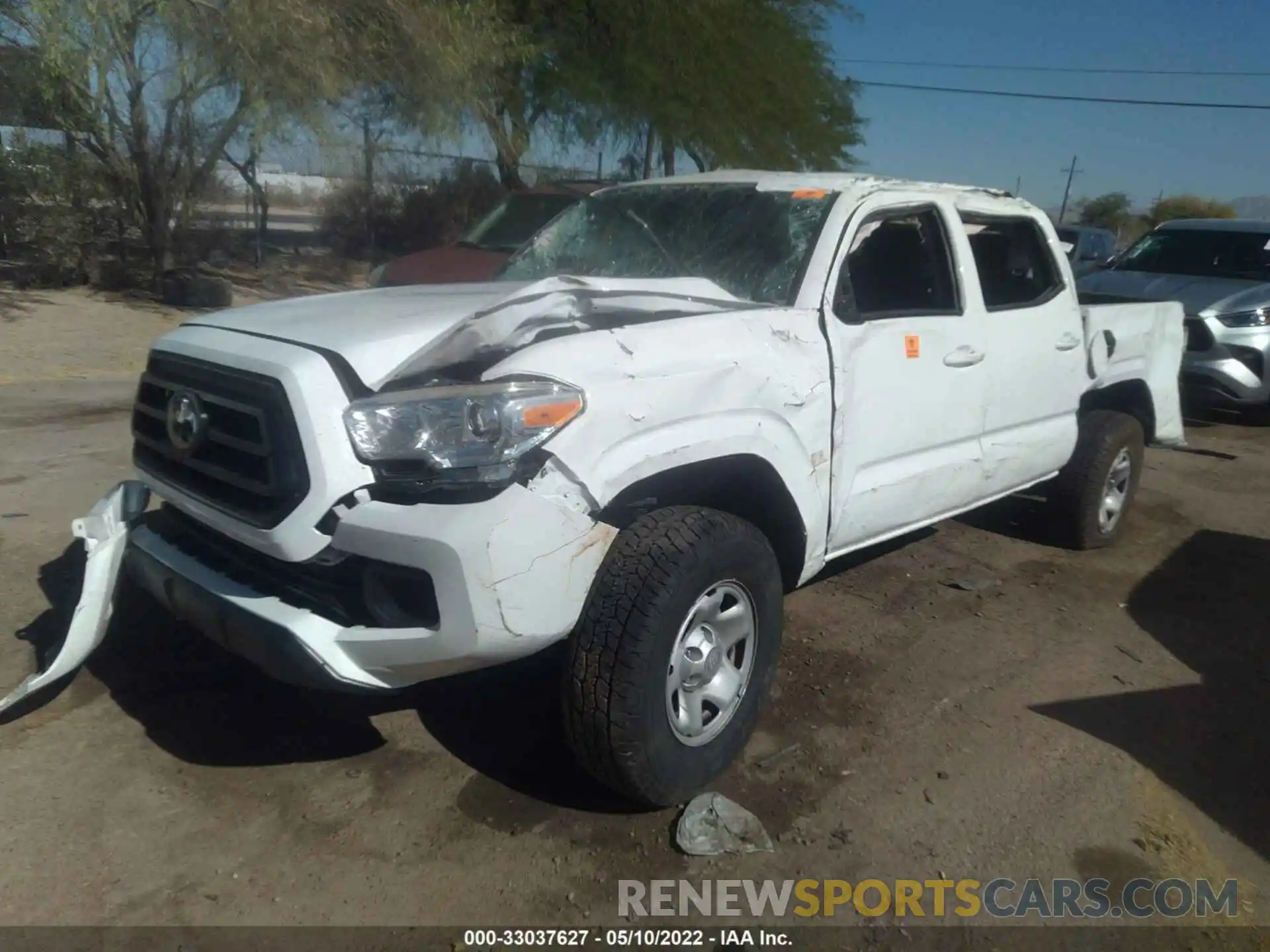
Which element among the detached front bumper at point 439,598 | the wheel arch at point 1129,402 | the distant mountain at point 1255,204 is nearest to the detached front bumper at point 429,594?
the detached front bumper at point 439,598

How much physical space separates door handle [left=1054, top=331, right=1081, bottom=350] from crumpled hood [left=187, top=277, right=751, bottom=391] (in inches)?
77.3

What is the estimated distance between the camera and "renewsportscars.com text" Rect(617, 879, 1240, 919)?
2906mm

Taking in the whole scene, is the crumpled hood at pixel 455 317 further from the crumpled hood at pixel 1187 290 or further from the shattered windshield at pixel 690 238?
the crumpled hood at pixel 1187 290

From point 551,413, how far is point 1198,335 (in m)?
8.35

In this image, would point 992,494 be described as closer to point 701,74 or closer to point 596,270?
point 596,270

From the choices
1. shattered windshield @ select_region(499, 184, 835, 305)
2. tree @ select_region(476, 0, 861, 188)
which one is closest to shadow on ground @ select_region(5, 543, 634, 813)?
shattered windshield @ select_region(499, 184, 835, 305)

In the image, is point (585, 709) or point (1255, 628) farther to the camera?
point (1255, 628)

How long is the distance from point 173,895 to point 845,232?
300cm

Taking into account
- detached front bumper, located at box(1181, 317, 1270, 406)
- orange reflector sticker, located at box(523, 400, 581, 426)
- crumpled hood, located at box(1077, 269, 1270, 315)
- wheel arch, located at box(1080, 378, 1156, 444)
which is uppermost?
orange reflector sticker, located at box(523, 400, 581, 426)

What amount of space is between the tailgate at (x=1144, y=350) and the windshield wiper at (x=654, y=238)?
2258 mm

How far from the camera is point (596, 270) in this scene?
4.57 meters

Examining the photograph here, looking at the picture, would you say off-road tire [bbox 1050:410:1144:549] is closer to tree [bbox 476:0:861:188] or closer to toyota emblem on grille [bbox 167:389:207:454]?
toyota emblem on grille [bbox 167:389:207:454]

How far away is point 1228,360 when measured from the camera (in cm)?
935

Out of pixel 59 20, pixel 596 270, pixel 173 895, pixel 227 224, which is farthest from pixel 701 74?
pixel 173 895
